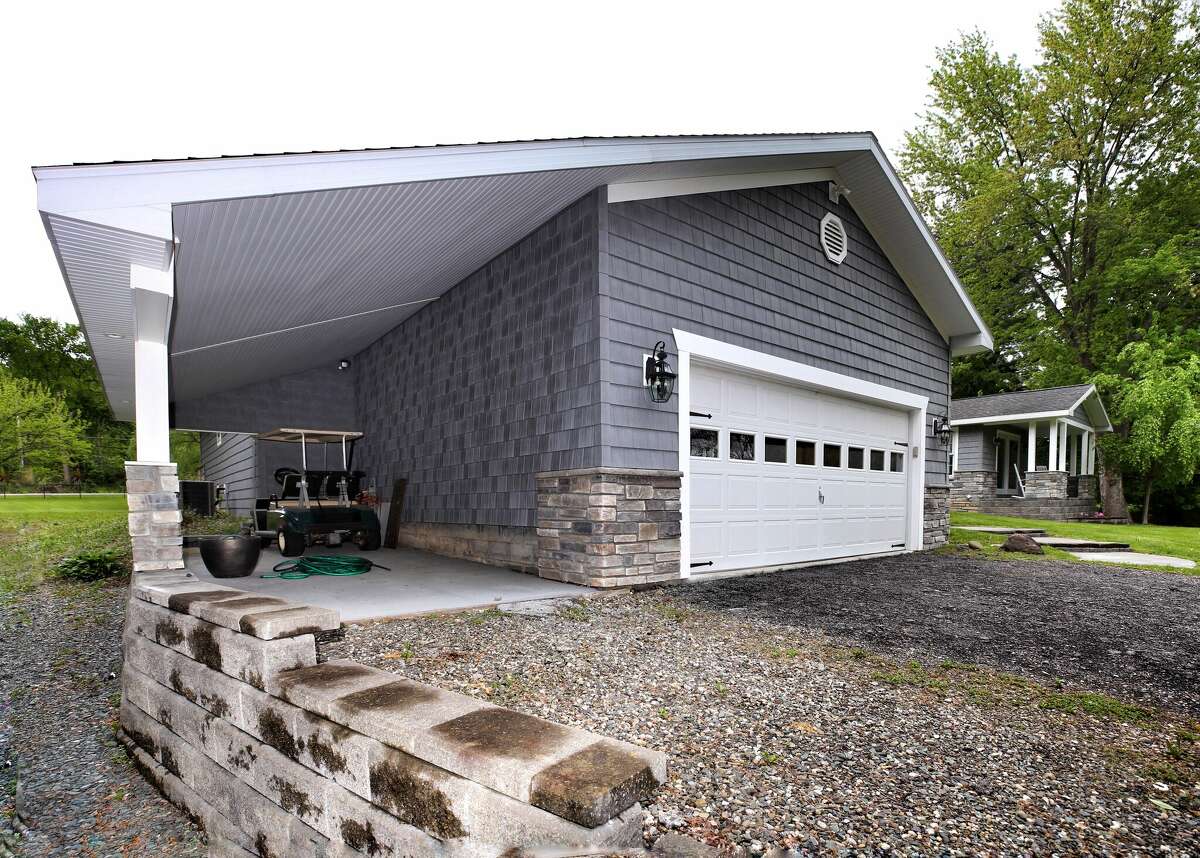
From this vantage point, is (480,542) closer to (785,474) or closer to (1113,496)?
(785,474)

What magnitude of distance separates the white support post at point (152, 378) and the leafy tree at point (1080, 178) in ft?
63.6

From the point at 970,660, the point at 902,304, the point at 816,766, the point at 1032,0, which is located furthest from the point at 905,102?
the point at 816,766

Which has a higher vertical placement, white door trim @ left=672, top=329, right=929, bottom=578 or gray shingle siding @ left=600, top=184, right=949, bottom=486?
gray shingle siding @ left=600, top=184, right=949, bottom=486

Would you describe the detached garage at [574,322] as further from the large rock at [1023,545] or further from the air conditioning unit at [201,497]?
the air conditioning unit at [201,497]

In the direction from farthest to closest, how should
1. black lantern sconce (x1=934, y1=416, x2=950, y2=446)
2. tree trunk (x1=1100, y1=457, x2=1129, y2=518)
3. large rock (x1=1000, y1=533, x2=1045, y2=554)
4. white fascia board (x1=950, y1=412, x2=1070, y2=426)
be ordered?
1. tree trunk (x1=1100, y1=457, x2=1129, y2=518)
2. white fascia board (x1=950, y1=412, x2=1070, y2=426)
3. black lantern sconce (x1=934, y1=416, x2=950, y2=446)
4. large rock (x1=1000, y1=533, x2=1045, y2=554)

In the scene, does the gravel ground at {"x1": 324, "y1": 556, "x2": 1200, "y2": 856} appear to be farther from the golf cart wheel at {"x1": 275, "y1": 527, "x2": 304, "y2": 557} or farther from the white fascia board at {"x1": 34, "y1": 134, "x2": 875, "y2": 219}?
the golf cart wheel at {"x1": 275, "y1": 527, "x2": 304, "y2": 557}

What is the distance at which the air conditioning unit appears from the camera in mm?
13438

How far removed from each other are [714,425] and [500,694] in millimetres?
4001

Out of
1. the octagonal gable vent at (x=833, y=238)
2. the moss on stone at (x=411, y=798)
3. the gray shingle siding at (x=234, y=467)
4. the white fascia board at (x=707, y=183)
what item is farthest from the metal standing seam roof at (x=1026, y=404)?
the moss on stone at (x=411, y=798)

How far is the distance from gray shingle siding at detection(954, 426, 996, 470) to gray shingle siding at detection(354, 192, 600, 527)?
16.0 metres

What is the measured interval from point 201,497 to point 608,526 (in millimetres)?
12665

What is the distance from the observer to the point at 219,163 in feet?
10.7

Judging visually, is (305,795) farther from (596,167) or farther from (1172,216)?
(1172,216)

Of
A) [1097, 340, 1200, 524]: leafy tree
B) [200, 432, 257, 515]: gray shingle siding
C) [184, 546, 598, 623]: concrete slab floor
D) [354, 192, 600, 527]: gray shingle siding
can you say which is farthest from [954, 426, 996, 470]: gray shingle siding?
[200, 432, 257, 515]: gray shingle siding
